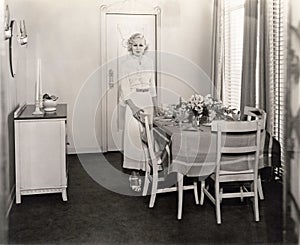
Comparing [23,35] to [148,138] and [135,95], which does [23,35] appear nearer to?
[135,95]

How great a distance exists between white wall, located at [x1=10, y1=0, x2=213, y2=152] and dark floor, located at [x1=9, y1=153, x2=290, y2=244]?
595 millimetres

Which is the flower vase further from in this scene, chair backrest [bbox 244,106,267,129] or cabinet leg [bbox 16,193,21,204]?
cabinet leg [bbox 16,193,21,204]

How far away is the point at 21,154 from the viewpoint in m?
2.18

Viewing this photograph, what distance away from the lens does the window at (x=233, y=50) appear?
2421 mm

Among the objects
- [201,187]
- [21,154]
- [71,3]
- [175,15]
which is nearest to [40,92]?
[21,154]

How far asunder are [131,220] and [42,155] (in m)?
0.63

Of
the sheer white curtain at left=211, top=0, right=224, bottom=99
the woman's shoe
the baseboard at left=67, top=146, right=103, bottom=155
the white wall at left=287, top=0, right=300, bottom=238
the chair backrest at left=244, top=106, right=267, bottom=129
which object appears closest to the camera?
the white wall at left=287, top=0, right=300, bottom=238

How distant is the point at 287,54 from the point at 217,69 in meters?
1.34

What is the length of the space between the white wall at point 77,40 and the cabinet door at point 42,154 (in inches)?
12.5

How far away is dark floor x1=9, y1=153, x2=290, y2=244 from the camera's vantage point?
169 centimetres

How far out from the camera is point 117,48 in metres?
2.85

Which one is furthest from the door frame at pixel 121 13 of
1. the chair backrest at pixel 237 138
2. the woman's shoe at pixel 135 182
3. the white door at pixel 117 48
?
the chair backrest at pixel 237 138

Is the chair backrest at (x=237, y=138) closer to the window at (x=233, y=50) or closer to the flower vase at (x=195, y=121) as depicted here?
the flower vase at (x=195, y=121)

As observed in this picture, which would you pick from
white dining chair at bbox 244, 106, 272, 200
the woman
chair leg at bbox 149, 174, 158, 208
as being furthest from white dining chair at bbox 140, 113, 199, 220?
white dining chair at bbox 244, 106, 272, 200
